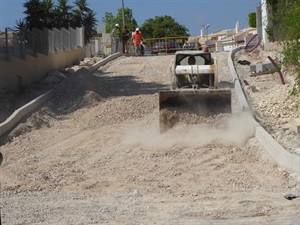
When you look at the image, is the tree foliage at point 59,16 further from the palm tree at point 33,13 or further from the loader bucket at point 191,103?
the loader bucket at point 191,103

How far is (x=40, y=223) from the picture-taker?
983 centimetres

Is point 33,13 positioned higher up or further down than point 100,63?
higher up

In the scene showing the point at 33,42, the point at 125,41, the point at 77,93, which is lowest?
the point at 77,93

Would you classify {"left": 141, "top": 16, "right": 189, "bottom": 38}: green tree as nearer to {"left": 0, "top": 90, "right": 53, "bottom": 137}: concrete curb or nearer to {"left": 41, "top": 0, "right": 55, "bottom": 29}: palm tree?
{"left": 41, "top": 0, "right": 55, "bottom": 29}: palm tree

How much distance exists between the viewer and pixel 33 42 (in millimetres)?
30969

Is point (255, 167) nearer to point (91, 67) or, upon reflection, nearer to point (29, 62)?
point (29, 62)

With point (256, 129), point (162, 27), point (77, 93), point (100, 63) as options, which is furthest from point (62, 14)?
point (162, 27)

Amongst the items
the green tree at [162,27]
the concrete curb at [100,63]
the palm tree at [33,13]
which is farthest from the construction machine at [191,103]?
the green tree at [162,27]

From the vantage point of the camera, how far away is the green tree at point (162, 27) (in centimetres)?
11056

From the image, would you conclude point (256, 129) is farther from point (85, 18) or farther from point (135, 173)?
point (85, 18)

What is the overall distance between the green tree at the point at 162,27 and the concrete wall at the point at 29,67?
2839 inches

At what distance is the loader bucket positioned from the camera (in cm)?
1833

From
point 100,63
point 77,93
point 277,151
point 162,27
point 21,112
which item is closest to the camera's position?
point 277,151

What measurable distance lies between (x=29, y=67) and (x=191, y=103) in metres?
12.4
